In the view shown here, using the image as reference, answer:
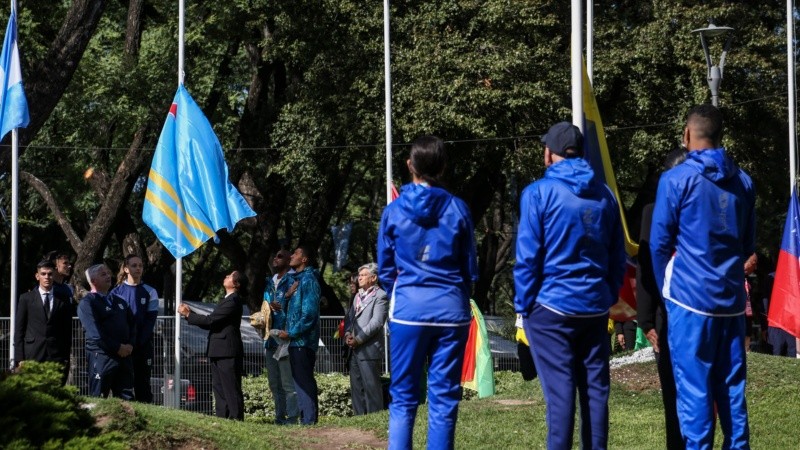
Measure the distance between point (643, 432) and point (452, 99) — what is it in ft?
51.0

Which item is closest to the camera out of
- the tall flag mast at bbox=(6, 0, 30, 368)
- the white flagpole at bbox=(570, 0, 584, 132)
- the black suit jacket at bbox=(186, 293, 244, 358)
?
the white flagpole at bbox=(570, 0, 584, 132)

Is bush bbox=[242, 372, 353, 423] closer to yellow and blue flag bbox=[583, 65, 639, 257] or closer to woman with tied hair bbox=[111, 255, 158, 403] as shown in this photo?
woman with tied hair bbox=[111, 255, 158, 403]

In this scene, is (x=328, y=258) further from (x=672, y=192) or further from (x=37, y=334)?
(x=672, y=192)

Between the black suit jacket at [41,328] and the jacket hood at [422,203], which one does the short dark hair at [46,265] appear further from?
the jacket hood at [422,203]

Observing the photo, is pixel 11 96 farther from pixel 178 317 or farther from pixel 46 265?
pixel 178 317

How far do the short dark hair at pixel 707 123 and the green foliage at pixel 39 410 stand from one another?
3.59 metres

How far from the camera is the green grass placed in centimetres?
872

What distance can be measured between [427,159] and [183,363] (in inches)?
→ 436

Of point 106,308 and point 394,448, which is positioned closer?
point 394,448

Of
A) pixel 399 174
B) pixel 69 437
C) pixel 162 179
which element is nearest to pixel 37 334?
pixel 162 179

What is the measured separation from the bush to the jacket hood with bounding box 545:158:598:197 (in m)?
11.2

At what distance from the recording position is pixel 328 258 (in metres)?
45.6

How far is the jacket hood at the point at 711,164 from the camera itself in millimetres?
6844

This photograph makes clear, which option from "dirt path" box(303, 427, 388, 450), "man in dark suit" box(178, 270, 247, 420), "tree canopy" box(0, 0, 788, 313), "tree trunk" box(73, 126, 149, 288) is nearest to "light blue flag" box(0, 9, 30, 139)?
"man in dark suit" box(178, 270, 247, 420)
